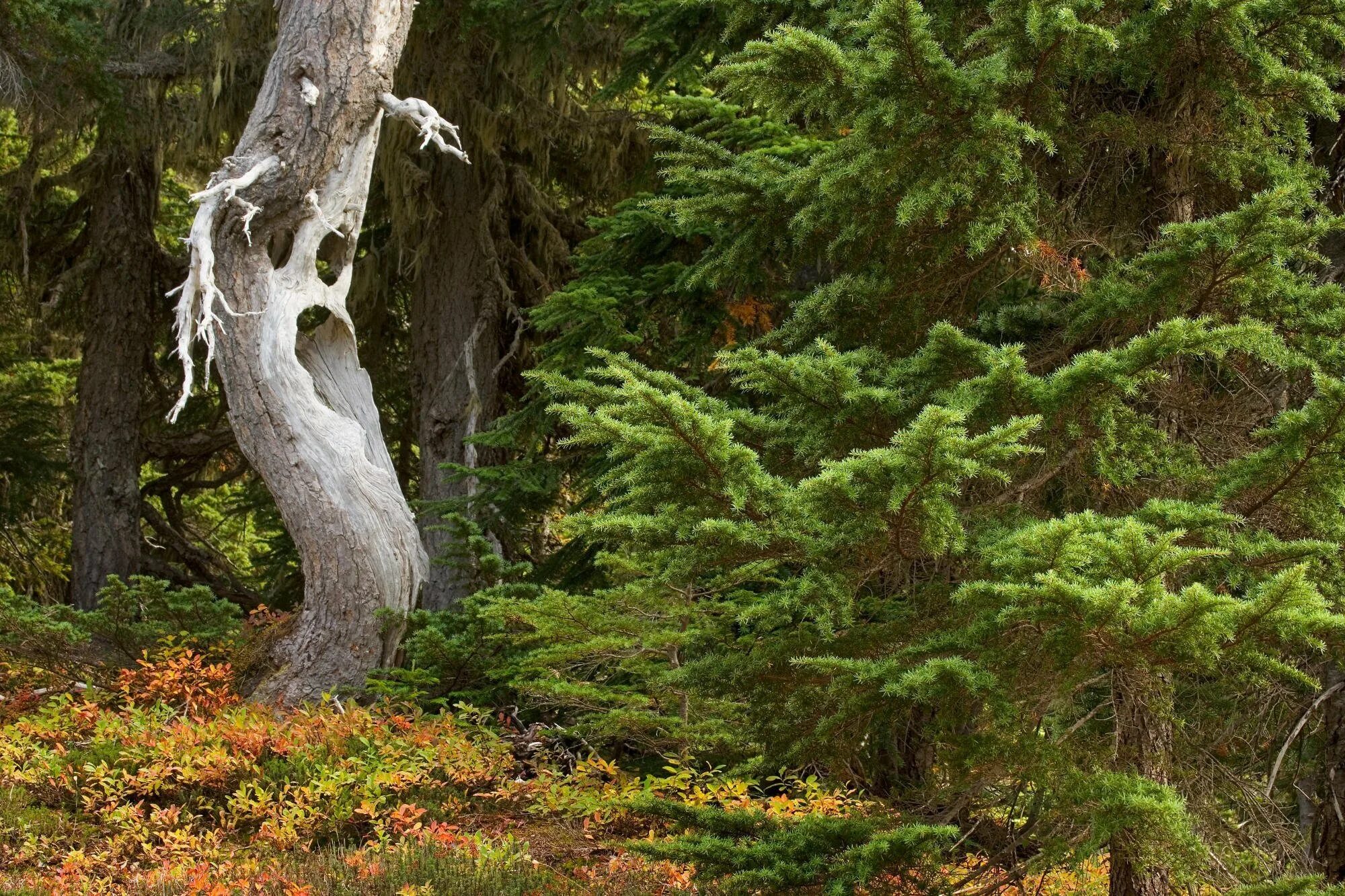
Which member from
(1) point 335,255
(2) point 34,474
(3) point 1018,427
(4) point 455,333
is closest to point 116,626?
(1) point 335,255

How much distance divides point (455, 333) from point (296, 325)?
3.11 meters

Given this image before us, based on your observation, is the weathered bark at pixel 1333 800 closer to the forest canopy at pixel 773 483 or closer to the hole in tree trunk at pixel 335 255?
the forest canopy at pixel 773 483

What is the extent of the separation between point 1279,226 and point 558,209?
8997 mm

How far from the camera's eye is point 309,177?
29.8ft

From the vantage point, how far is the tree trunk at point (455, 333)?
11.9m

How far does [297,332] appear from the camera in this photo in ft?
30.3

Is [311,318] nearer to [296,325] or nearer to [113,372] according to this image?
[113,372]

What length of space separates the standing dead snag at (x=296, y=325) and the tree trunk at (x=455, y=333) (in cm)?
258

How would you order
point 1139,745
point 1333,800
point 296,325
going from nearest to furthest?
point 1139,745 → point 1333,800 → point 296,325

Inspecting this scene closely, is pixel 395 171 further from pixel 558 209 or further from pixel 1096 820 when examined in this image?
pixel 1096 820

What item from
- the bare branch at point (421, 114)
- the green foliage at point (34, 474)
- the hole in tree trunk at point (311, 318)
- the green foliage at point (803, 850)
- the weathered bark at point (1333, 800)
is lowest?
the weathered bark at point (1333, 800)

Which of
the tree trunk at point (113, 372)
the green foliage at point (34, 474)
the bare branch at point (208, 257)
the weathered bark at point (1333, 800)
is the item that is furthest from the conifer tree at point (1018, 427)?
the green foliage at point (34, 474)

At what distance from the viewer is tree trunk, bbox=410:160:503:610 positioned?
1187cm

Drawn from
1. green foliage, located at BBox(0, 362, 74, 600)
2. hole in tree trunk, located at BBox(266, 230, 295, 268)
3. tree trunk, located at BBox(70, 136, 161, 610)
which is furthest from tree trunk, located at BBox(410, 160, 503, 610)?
green foliage, located at BBox(0, 362, 74, 600)
